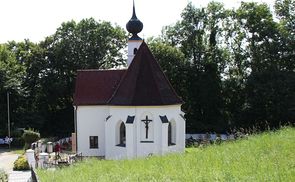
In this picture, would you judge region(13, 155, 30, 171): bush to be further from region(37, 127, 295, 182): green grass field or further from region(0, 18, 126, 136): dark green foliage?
region(0, 18, 126, 136): dark green foliage

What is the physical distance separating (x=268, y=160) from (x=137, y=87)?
17.1 meters

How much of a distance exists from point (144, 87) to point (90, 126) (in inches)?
214

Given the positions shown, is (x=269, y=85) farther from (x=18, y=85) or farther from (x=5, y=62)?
(x=5, y=62)

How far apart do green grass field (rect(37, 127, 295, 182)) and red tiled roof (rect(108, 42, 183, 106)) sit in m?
12.8

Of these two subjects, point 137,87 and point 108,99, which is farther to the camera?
point 108,99

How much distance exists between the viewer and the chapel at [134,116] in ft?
86.9

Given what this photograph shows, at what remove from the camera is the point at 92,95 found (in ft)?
99.0

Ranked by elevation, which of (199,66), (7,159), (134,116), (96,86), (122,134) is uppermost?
(199,66)

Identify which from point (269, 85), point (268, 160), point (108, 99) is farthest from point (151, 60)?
point (268, 160)

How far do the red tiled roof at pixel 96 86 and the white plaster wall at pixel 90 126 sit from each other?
49cm

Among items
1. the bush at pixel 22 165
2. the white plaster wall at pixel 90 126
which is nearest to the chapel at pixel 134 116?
the white plaster wall at pixel 90 126

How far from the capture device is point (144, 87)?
26672mm

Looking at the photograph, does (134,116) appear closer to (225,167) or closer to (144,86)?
(144,86)

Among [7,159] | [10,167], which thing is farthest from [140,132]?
[7,159]
